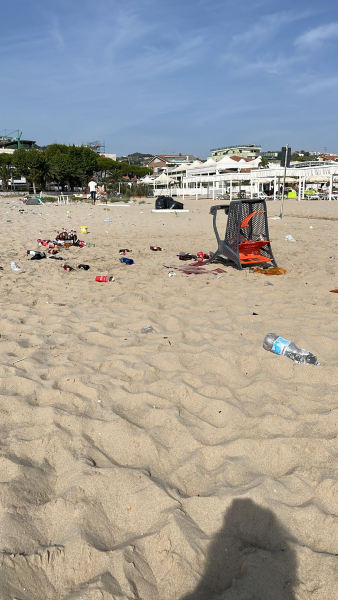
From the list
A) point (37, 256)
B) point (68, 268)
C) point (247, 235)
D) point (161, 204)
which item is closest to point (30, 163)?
point (161, 204)

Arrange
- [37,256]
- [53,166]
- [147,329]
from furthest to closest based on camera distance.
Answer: [53,166]
[37,256]
[147,329]

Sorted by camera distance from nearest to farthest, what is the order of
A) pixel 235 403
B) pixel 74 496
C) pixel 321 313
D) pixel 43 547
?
pixel 43 547 → pixel 74 496 → pixel 235 403 → pixel 321 313

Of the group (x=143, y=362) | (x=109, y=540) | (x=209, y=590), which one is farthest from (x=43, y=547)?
(x=143, y=362)

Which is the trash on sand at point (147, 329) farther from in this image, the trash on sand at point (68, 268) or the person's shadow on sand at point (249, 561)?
the trash on sand at point (68, 268)

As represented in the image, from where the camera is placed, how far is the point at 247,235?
666 centimetres

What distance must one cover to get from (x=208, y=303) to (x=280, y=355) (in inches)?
57.2

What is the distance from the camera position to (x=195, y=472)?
2014 millimetres

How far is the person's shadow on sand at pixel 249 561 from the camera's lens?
4.75ft

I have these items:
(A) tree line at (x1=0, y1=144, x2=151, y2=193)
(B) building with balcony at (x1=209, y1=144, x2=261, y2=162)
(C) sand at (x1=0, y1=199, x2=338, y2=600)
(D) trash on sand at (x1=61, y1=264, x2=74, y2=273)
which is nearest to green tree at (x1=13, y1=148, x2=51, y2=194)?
(A) tree line at (x1=0, y1=144, x2=151, y2=193)

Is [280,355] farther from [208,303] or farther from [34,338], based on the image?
[34,338]

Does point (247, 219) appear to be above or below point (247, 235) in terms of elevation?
above

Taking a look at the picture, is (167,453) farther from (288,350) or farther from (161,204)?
(161,204)

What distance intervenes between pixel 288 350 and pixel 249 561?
183 centimetres

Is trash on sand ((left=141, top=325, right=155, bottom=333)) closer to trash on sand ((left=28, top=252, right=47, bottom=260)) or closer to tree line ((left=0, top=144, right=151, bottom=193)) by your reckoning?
trash on sand ((left=28, top=252, right=47, bottom=260))
